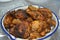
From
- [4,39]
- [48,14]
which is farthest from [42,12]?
[4,39]

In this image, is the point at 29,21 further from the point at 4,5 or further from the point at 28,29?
the point at 4,5

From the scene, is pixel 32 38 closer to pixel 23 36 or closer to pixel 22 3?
pixel 23 36

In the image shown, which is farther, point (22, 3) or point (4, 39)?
point (22, 3)

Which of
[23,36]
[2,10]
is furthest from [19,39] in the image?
[2,10]

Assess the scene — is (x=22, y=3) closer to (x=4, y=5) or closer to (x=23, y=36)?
(x=4, y=5)

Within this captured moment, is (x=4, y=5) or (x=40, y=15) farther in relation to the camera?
A: (x=4, y=5)

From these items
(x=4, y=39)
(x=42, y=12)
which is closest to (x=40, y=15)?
(x=42, y=12)
